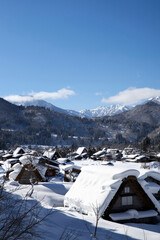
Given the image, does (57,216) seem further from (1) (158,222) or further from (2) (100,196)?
(1) (158,222)

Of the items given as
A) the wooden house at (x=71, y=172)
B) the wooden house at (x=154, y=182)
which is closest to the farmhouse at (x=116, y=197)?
the wooden house at (x=154, y=182)

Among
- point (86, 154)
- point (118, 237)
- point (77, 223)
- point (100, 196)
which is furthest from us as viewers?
point (86, 154)

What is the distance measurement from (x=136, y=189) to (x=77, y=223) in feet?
21.2

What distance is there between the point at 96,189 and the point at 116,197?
1.70 m

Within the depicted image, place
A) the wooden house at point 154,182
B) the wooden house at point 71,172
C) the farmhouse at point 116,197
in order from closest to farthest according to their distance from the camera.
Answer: the farmhouse at point 116,197, the wooden house at point 154,182, the wooden house at point 71,172

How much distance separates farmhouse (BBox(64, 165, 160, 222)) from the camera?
16.8m

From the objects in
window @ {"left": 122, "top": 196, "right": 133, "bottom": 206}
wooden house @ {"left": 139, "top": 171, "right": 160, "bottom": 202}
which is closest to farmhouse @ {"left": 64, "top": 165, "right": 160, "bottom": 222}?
window @ {"left": 122, "top": 196, "right": 133, "bottom": 206}

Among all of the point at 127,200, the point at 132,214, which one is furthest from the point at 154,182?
the point at 132,214

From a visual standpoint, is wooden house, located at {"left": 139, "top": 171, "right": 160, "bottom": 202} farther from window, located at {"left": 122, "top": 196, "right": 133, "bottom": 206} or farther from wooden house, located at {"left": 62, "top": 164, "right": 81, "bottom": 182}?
wooden house, located at {"left": 62, "top": 164, "right": 81, "bottom": 182}

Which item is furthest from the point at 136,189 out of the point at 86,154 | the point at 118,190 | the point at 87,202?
the point at 86,154

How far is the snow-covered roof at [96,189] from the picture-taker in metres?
16.6

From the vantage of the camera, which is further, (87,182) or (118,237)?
(87,182)

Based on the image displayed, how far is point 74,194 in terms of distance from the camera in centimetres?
1958

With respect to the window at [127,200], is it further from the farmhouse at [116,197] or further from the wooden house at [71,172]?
the wooden house at [71,172]
